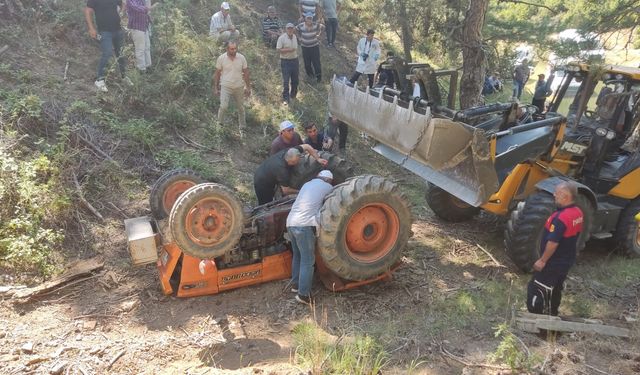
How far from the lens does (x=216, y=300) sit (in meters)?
5.41

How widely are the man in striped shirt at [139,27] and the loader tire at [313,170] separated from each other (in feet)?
16.9

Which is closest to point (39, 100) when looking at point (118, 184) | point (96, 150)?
point (96, 150)

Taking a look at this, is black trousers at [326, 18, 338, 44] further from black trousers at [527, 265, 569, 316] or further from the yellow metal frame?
black trousers at [527, 265, 569, 316]

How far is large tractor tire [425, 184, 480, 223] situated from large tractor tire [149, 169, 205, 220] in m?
3.54

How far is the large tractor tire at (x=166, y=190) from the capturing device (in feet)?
19.8

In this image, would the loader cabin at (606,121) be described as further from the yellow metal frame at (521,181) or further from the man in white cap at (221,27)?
the man in white cap at (221,27)

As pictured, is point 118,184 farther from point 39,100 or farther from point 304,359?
point 304,359

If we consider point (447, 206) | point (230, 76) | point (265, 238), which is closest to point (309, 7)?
point (230, 76)

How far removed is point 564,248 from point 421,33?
37.6 feet

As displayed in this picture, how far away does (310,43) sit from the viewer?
11812 mm

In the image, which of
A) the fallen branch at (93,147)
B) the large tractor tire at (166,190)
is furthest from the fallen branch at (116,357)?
the fallen branch at (93,147)

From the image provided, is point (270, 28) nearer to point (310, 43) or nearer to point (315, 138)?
point (310, 43)

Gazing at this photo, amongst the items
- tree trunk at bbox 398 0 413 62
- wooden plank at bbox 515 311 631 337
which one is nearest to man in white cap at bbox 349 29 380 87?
tree trunk at bbox 398 0 413 62

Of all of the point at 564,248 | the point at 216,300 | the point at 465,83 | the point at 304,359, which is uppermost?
the point at 465,83
